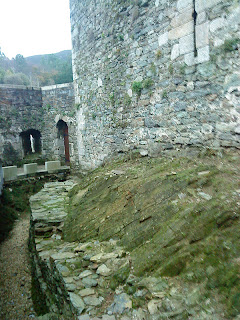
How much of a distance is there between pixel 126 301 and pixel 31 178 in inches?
315

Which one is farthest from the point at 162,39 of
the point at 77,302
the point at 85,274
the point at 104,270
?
the point at 77,302

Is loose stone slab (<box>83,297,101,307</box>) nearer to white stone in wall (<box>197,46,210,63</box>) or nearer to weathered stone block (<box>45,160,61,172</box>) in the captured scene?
white stone in wall (<box>197,46,210,63</box>)

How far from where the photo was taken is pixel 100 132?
23.5 feet

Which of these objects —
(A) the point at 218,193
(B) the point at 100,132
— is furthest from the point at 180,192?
(B) the point at 100,132

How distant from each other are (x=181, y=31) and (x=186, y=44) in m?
0.27

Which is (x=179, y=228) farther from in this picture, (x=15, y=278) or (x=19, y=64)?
(x=19, y=64)

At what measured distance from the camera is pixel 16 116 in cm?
1096

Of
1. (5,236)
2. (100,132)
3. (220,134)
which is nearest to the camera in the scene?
(220,134)

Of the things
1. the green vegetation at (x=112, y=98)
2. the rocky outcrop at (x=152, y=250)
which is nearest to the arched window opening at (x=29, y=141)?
the green vegetation at (x=112, y=98)

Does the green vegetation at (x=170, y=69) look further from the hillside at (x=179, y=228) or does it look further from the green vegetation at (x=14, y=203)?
the green vegetation at (x=14, y=203)

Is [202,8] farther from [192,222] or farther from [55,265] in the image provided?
[55,265]

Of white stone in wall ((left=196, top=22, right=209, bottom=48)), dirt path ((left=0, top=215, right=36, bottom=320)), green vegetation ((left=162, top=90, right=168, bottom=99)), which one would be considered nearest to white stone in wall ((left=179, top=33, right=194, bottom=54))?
white stone in wall ((left=196, top=22, right=209, bottom=48))

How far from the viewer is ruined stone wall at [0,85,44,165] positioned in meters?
10.6

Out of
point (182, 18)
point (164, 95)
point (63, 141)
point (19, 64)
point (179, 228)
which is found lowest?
point (179, 228)
